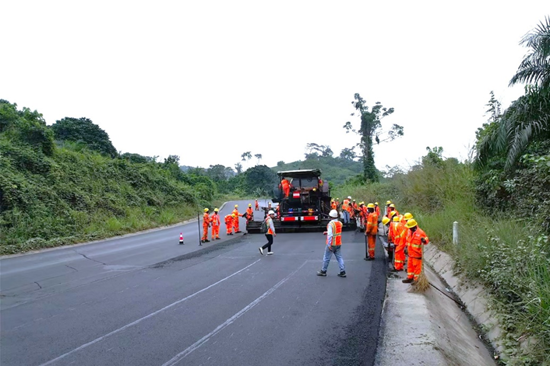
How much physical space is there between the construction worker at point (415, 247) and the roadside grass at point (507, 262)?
1.11 metres

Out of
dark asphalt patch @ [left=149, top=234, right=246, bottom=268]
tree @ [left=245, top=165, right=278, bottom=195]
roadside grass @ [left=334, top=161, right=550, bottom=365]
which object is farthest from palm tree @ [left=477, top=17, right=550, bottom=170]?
tree @ [left=245, top=165, right=278, bottom=195]

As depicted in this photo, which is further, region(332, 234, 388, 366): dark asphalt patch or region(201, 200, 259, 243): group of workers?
region(201, 200, 259, 243): group of workers

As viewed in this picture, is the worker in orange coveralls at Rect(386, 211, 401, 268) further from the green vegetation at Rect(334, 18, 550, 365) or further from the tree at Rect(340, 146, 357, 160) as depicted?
the tree at Rect(340, 146, 357, 160)

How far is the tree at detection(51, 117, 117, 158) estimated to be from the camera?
38938 mm

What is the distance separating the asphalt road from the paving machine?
25.4 feet

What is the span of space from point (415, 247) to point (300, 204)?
13.5 meters

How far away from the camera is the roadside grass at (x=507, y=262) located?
5785mm

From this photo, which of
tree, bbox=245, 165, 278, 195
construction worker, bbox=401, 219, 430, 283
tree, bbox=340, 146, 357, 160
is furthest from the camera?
tree, bbox=340, 146, 357, 160

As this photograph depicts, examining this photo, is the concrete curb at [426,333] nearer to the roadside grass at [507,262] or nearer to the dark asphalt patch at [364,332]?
the dark asphalt patch at [364,332]

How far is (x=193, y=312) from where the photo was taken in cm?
776

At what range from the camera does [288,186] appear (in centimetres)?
2286

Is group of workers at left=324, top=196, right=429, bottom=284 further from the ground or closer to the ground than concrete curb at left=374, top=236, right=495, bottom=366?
further from the ground

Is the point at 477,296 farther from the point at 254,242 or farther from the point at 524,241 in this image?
the point at 254,242

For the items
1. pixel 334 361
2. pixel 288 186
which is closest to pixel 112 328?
pixel 334 361
